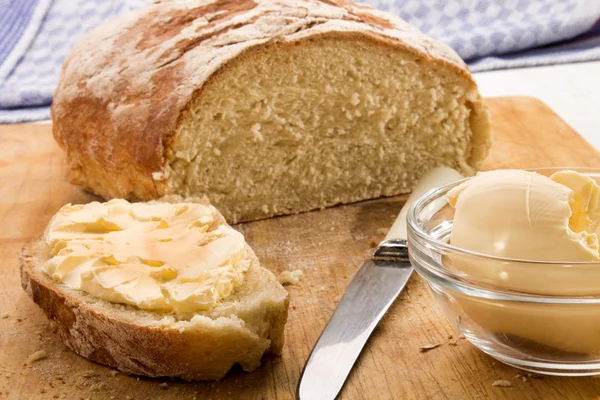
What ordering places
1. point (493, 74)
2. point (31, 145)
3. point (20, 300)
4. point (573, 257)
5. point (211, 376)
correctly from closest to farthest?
point (573, 257), point (211, 376), point (20, 300), point (31, 145), point (493, 74)

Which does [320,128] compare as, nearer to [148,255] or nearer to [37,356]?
[148,255]

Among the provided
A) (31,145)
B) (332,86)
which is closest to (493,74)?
(332,86)

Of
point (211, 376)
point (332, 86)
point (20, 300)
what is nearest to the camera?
point (211, 376)

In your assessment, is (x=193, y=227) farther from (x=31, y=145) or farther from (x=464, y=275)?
(x=31, y=145)

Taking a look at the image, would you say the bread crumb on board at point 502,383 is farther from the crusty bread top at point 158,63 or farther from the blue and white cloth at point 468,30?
the blue and white cloth at point 468,30

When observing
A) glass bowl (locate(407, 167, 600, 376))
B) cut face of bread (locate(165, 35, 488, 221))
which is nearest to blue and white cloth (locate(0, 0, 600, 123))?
cut face of bread (locate(165, 35, 488, 221))

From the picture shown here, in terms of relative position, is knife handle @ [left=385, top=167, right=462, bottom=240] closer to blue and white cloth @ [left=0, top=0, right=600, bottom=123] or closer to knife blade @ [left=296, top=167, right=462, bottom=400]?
knife blade @ [left=296, top=167, right=462, bottom=400]

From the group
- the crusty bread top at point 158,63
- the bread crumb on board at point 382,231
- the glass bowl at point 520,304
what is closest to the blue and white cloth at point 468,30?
the crusty bread top at point 158,63
